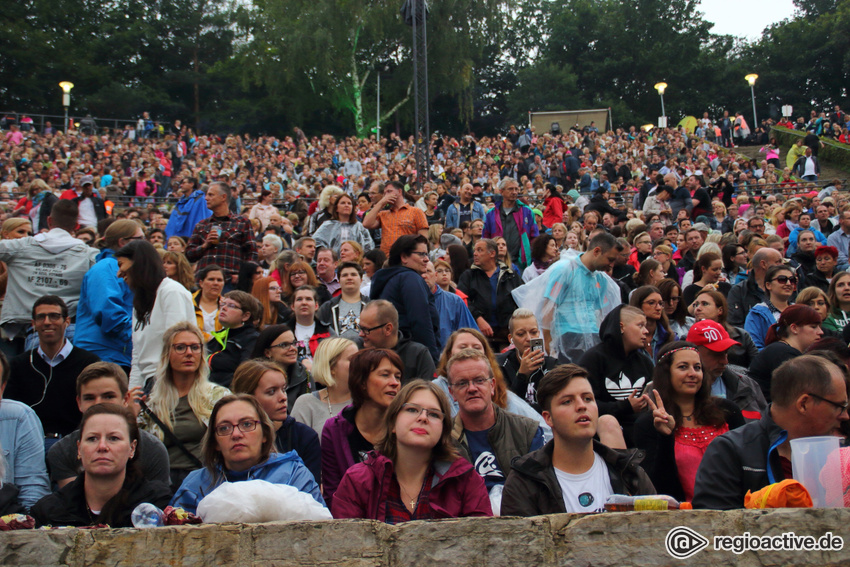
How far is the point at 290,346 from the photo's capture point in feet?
18.5

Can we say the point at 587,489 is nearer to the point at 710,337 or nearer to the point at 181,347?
the point at 710,337

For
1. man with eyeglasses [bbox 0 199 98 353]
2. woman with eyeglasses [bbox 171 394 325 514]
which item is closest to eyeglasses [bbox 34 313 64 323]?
man with eyeglasses [bbox 0 199 98 353]

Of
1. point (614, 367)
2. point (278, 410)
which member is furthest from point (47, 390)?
point (614, 367)

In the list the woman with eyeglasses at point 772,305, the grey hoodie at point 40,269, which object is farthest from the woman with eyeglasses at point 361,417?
the woman with eyeglasses at point 772,305

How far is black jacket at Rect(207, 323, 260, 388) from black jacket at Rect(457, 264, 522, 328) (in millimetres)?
2618

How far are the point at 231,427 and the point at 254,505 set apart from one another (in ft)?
3.21

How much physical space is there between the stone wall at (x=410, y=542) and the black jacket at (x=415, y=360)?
2872mm

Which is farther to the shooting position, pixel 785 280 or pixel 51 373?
pixel 785 280

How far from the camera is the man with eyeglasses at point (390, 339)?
5.46 meters

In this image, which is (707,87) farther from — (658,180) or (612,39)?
(658,180)

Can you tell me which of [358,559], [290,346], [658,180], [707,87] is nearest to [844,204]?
[658,180]

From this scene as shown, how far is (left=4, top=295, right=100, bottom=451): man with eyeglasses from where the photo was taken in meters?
5.24

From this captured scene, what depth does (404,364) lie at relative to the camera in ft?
18.0

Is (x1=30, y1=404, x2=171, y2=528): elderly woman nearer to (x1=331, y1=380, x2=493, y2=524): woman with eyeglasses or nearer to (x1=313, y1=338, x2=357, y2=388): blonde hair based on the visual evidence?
(x1=331, y1=380, x2=493, y2=524): woman with eyeglasses
